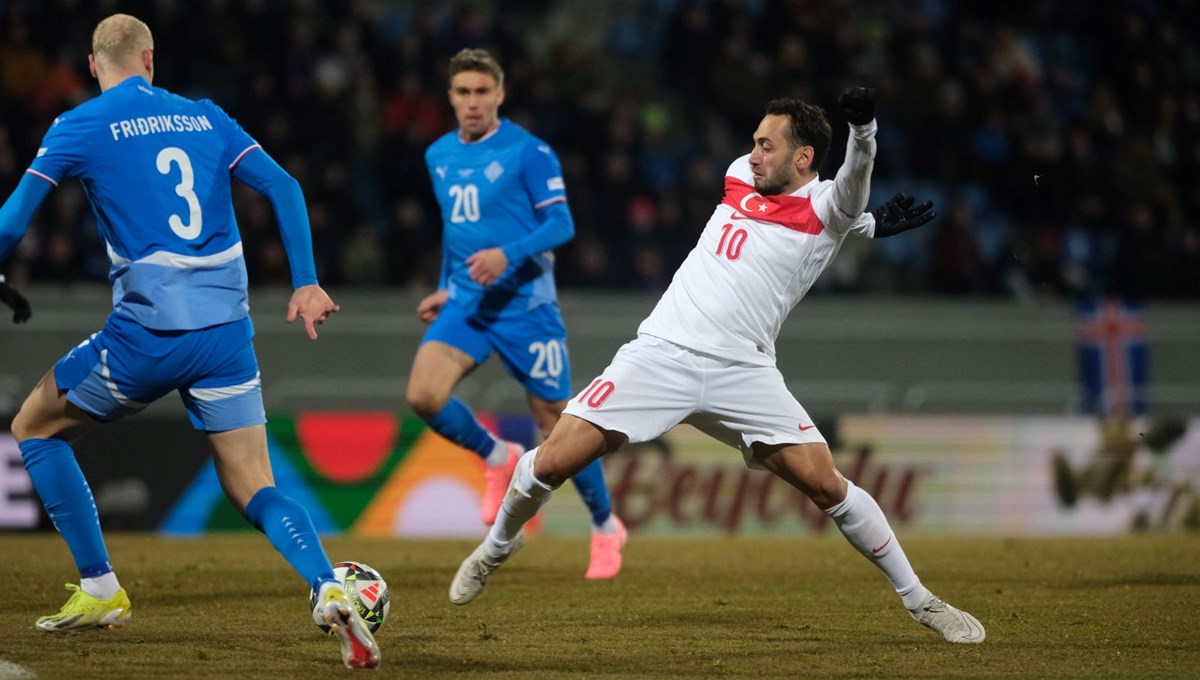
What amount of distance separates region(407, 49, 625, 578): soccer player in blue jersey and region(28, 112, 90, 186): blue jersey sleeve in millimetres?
3209

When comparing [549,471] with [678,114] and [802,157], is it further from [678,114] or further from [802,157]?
[678,114]

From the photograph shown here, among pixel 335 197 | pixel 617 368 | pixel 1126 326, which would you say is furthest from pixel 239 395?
pixel 1126 326

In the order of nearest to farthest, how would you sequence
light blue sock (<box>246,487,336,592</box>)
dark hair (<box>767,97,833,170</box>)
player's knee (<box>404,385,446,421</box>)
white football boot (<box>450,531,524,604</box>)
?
light blue sock (<box>246,487,336,592</box>), dark hair (<box>767,97,833,170</box>), white football boot (<box>450,531,524,604</box>), player's knee (<box>404,385,446,421</box>)

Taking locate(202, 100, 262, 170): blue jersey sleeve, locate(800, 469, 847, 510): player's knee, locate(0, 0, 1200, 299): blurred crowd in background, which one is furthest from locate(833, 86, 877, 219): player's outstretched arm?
locate(0, 0, 1200, 299): blurred crowd in background

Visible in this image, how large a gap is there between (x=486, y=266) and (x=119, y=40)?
2.56 m

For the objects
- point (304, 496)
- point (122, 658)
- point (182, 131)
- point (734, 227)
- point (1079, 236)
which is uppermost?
point (182, 131)

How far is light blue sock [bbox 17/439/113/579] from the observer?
21.2ft

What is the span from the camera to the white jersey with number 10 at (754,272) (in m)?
6.64

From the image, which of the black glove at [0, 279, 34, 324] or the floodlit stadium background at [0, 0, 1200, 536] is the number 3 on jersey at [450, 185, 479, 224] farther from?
the floodlit stadium background at [0, 0, 1200, 536]

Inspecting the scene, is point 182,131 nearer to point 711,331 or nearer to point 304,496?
point 711,331

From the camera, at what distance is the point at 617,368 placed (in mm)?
6645

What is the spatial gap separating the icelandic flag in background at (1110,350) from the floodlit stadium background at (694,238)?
0.03 meters

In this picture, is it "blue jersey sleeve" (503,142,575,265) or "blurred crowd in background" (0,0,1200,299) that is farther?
"blurred crowd in background" (0,0,1200,299)

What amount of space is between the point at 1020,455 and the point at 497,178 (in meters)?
6.54
